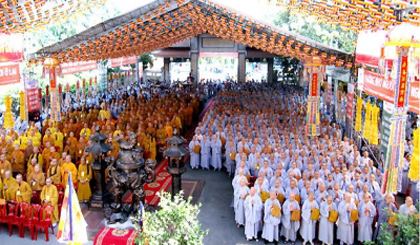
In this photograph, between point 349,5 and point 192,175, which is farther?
→ point 192,175

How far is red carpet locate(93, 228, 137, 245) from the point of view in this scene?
8.01 m

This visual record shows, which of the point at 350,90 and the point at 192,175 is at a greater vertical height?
the point at 350,90

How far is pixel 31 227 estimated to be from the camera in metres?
8.73

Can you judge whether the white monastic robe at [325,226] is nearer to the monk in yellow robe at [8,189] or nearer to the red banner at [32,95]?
the monk in yellow robe at [8,189]

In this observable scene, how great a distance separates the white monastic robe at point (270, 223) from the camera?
868 centimetres

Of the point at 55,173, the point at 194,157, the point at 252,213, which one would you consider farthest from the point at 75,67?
the point at 252,213

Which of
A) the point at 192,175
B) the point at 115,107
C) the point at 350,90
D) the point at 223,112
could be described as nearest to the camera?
the point at 192,175

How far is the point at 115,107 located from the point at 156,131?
19.4ft

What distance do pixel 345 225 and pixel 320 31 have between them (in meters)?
21.5

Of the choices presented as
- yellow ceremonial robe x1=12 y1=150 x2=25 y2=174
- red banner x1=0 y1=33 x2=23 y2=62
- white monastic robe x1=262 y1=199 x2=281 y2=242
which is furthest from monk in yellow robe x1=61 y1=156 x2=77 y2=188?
white monastic robe x1=262 y1=199 x2=281 y2=242

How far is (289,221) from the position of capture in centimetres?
875

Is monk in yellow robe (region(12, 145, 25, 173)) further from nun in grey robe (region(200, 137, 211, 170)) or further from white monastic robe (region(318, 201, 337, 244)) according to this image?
white monastic robe (region(318, 201, 337, 244))

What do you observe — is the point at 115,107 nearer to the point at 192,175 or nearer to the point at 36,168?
the point at 192,175

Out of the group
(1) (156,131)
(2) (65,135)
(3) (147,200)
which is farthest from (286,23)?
(3) (147,200)
